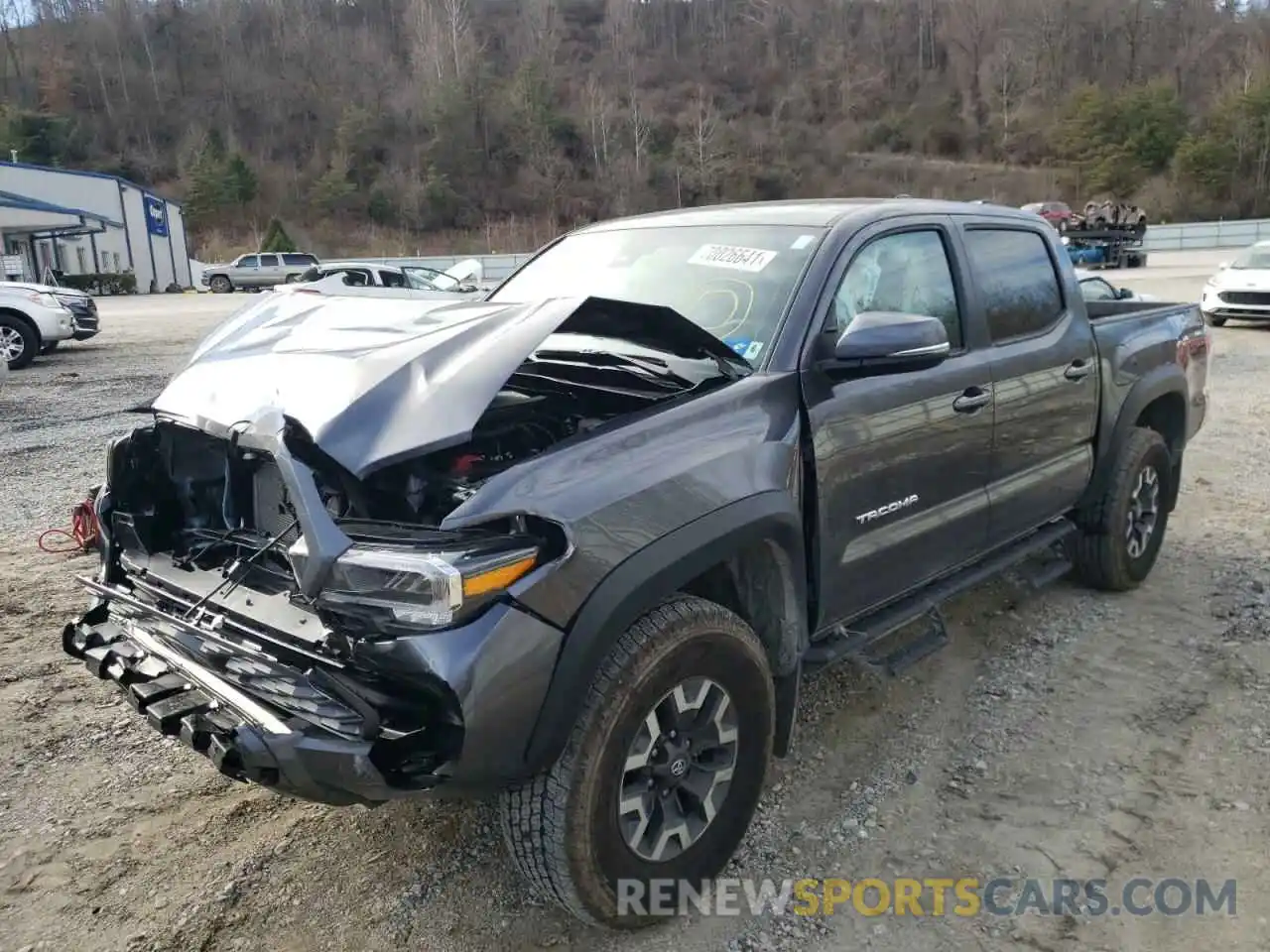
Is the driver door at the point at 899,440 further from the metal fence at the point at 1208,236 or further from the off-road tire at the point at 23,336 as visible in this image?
the metal fence at the point at 1208,236

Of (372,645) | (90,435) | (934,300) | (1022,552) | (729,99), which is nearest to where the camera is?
(372,645)

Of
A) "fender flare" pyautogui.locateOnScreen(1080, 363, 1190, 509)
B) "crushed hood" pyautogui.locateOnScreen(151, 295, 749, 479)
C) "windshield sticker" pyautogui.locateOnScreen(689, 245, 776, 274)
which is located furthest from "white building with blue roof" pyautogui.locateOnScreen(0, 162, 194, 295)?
"fender flare" pyautogui.locateOnScreen(1080, 363, 1190, 509)

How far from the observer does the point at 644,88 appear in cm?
10544

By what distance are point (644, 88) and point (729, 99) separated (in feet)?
29.6

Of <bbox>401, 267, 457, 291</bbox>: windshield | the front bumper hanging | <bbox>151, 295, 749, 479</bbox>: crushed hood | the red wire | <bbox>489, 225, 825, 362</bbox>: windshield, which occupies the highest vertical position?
<bbox>489, 225, 825, 362</bbox>: windshield

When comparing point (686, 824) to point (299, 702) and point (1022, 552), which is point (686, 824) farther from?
point (1022, 552)

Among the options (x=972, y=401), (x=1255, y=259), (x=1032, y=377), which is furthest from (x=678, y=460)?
(x=1255, y=259)

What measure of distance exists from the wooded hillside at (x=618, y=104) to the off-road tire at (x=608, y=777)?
71.9 metres

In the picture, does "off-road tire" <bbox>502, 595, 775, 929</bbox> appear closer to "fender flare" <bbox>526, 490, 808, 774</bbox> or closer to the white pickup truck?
"fender flare" <bbox>526, 490, 808, 774</bbox>

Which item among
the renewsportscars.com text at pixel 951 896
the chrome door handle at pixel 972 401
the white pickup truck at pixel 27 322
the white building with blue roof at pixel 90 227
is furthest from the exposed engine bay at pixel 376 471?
the white building with blue roof at pixel 90 227

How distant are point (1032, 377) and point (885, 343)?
4.53ft

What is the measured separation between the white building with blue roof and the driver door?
38.4 meters

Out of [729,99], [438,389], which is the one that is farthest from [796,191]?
[438,389]

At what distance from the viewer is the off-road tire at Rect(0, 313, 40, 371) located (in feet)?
46.9
